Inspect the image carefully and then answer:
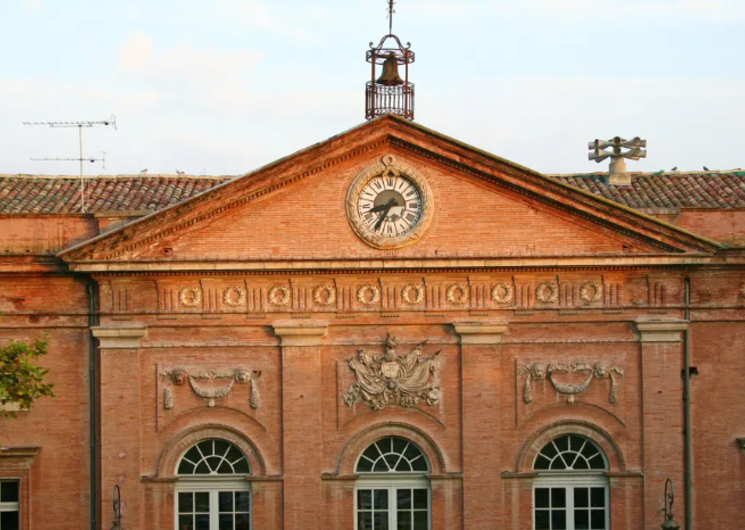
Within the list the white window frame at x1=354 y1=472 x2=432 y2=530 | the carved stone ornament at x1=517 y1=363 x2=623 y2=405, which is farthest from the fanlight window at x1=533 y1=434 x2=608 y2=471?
the white window frame at x1=354 y1=472 x2=432 y2=530

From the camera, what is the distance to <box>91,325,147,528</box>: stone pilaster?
24.2 m

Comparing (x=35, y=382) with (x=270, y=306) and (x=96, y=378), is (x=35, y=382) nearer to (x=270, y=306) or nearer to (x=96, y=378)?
(x=96, y=378)

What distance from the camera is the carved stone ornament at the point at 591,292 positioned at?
24.6m

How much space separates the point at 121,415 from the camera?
79.7ft

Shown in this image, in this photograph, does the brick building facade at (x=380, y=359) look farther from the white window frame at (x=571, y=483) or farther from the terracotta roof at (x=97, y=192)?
the terracotta roof at (x=97, y=192)

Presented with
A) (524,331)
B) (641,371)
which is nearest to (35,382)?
(524,331)

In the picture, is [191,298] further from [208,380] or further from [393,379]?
[393,379]

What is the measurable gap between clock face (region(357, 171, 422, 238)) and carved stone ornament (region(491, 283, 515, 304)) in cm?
187

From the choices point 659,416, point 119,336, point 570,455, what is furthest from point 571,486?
point 119,336

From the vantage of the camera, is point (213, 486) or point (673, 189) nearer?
point (213, 486)

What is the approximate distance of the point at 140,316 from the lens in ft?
80.3

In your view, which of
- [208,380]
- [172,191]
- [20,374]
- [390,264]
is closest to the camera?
[20,374]

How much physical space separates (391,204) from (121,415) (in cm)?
589

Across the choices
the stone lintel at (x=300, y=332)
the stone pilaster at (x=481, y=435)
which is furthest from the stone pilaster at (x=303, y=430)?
the stone pilaster at (x=481, y=435)
